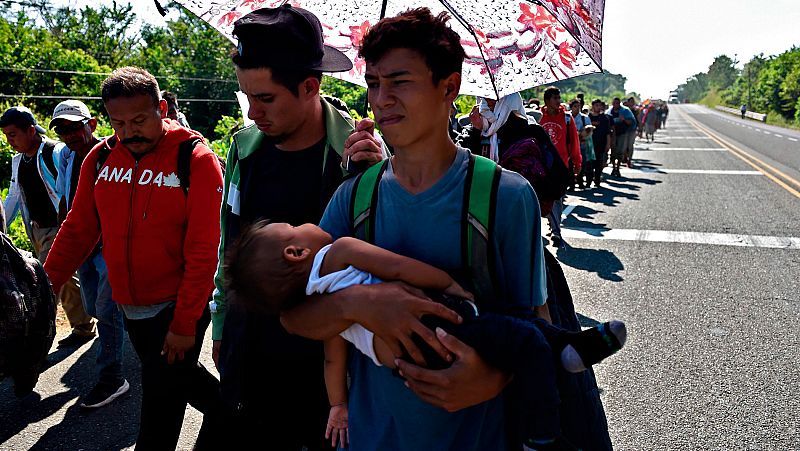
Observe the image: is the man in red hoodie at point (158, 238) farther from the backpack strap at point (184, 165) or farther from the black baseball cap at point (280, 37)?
the black baseball cap at point (280, 37)

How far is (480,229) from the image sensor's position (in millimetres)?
1488

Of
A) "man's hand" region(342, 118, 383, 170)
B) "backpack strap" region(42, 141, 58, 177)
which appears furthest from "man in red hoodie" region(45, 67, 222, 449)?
"backpack strap" region(42, 141, 58, 177)

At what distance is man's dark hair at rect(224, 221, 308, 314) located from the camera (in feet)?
5.15

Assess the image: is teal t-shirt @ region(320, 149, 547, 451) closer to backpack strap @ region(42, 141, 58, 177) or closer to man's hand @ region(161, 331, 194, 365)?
man's hand @ region(161, 331, 194, 365)

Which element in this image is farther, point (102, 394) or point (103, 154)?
point (102, 394)

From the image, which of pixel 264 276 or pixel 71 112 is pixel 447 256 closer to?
pixel 264 276

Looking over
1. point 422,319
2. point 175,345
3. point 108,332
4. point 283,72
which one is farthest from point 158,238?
point 422,319

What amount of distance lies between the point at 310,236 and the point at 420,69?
496mm

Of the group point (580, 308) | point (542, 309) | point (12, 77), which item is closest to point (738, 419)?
point (580, 308)

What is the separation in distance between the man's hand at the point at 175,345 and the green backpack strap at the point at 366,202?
56.6 inches

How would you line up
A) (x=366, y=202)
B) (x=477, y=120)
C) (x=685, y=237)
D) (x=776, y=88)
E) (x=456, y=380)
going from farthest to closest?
(x=776, y=88)
(x=685, y=237)
(x=477, y=120)
(x=366, y=202)
(x=456, y=380)

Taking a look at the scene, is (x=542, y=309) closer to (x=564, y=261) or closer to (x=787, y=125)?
(x=564, y=261)

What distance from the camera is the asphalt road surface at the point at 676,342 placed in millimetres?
3643

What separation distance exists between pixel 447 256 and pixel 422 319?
0.19 m
